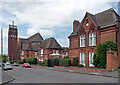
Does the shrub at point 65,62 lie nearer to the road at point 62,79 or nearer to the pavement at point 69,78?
the pavement at point 69,78

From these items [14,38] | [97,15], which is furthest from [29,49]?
[97,15]

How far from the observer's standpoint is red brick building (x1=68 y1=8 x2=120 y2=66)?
23.6 metres

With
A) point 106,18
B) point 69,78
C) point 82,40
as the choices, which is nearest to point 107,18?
point 106,18

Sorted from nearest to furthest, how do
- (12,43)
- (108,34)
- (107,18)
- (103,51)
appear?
(103,51)
(108,34)
(107,18)
(12,43)

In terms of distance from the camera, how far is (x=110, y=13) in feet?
87.9

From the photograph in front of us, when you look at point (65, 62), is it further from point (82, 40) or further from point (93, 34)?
point (93, 34)

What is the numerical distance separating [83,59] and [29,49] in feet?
133

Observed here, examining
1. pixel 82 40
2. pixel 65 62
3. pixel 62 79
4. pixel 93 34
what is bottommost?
pixel 65 62

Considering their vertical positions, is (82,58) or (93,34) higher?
(93,34)

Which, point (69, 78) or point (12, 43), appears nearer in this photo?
point (69, 78)

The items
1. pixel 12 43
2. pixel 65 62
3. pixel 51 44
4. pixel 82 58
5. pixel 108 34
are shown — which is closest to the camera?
pixel 108 34

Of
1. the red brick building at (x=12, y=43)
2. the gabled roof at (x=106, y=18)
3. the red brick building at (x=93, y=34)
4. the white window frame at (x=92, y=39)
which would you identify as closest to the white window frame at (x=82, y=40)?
the red brick building at (x=93, y=34)

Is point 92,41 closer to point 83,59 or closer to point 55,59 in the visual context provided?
point 83,59

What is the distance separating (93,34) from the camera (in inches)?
1064
